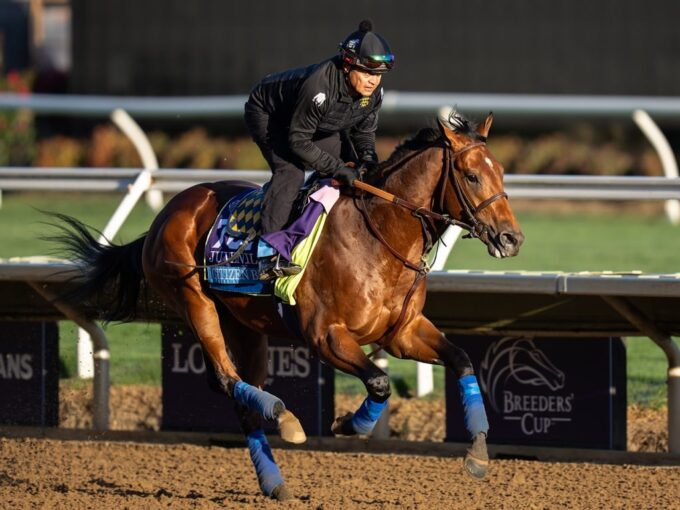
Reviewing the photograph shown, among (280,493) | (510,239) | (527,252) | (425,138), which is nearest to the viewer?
(510,239)

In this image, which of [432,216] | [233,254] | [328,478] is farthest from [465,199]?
[328,478]

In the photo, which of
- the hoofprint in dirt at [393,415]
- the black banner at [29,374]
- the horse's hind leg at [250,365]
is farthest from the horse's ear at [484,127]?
the black banner at [29,374]

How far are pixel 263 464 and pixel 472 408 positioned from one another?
1053mm

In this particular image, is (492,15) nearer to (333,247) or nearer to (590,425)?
(590,425)

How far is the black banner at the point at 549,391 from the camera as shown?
22.5ft

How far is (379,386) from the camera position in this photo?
17.9 ft

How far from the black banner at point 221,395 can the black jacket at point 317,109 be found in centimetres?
172

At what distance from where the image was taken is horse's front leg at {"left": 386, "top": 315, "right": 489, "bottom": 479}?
17.6 feet

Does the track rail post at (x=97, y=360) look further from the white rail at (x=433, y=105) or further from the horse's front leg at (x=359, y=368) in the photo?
the white rail at (x=433, y=105)

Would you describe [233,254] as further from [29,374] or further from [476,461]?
[29,374]

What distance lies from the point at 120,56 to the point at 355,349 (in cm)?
1060

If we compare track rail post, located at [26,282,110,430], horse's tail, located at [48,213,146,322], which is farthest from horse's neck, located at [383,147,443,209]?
track rail post, located at [26,282,110,430]

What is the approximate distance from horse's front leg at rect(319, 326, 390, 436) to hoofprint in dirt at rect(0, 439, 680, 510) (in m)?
0.44

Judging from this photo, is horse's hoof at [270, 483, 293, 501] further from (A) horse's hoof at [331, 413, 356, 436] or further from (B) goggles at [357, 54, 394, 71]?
(B) goggles at [357, 54, 394, 71]
